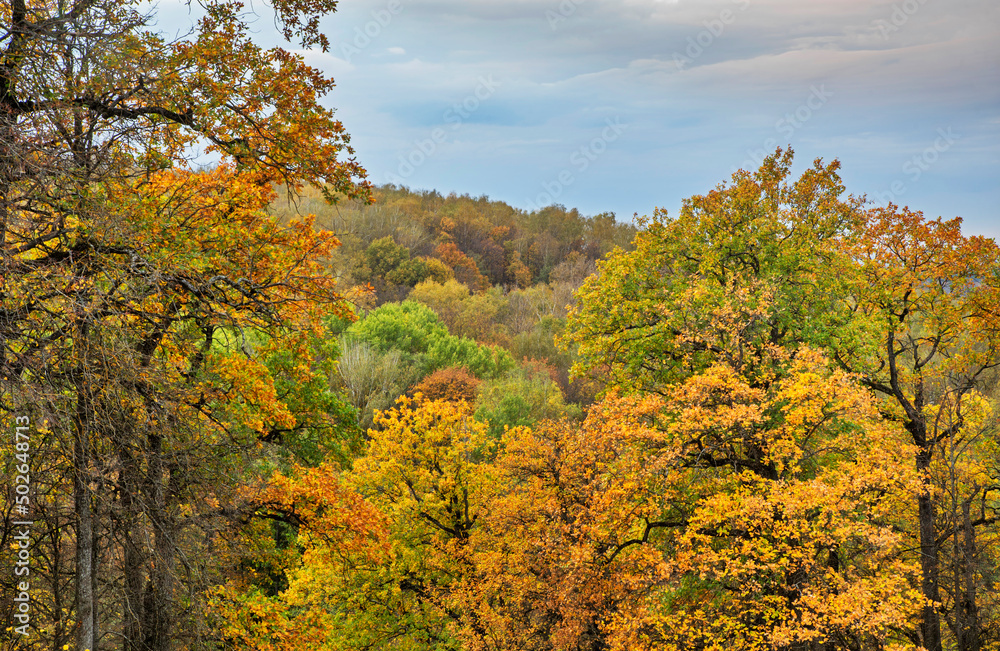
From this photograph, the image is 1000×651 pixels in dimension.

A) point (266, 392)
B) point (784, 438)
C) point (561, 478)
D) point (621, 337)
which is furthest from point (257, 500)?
point (621, 337)

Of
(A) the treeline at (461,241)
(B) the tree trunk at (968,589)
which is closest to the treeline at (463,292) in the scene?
(A) the treeline at (461,241)

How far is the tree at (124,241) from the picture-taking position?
499 cm

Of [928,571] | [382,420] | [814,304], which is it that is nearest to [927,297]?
[814,304]

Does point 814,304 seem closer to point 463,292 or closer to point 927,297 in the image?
point 927,297

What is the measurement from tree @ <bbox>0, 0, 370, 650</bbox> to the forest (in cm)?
4

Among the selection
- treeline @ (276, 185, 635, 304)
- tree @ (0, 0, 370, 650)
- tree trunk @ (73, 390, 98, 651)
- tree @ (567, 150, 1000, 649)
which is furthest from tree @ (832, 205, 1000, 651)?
treeline @ (276, 185, 635, 304)

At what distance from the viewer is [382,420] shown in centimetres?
2017

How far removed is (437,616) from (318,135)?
44.6ft

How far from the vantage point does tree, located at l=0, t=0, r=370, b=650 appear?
4.99m

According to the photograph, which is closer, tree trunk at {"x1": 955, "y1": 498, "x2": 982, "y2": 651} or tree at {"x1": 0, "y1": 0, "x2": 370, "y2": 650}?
tree at {"x1": 0, "y1": 0, "x2": 370, "y2": 650}

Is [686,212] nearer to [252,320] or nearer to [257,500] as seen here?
[257,500]

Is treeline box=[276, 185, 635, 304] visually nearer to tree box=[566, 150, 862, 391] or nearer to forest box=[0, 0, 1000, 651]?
tree box=[566, 150, 862, 391]

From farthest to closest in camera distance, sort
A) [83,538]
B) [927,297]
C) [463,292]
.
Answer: [463,292]
[927,297]
[83,538]

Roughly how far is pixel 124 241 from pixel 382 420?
14882mm
